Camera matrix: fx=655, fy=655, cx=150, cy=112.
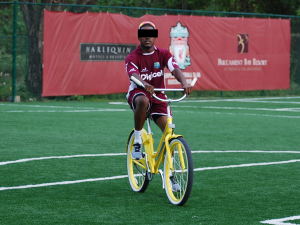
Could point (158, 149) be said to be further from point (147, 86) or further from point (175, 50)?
point (175, 50)

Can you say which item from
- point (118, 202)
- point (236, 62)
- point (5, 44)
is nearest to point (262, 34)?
point (236, 62)

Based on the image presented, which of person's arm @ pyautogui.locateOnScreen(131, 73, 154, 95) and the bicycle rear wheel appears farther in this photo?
the bicycle rear wheel

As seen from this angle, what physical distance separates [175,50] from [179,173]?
17601 mm

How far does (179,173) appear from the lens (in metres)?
6.36

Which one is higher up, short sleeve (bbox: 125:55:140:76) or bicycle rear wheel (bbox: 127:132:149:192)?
short sleeve (bbox: 125:55:140:76)

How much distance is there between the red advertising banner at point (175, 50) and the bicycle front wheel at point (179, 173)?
15043 mm

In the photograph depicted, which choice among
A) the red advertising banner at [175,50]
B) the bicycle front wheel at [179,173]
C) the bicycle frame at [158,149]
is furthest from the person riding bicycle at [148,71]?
the red advertising banner at [175,50]

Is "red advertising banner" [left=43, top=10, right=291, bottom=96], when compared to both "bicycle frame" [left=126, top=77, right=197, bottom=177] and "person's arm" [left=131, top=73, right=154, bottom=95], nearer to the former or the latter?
"bicycle frame" [left=126, top=77, right=197, bottom=177]

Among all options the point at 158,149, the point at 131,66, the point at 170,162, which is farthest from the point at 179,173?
the point at 131,66

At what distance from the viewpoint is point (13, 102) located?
21000mm

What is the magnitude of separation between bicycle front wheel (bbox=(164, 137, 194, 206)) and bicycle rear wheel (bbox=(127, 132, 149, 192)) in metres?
0.54

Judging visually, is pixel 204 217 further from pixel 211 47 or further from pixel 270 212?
pixel 211 47

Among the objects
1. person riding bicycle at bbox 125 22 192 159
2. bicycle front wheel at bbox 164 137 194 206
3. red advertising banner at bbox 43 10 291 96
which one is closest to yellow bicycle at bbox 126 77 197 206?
bicycle front wheel at bbox 164 137 194 206

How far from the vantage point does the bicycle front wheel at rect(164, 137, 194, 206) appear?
19.7ft
